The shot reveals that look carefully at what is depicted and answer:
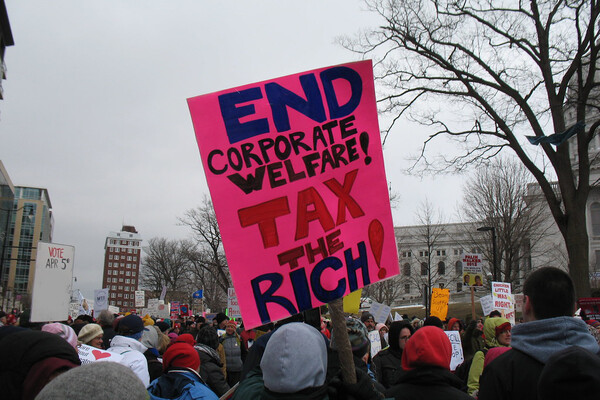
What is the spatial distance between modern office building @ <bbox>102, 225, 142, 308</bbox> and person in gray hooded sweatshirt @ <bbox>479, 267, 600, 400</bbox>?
179061 millimetres

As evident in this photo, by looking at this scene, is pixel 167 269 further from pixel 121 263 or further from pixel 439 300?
pixel 121 263

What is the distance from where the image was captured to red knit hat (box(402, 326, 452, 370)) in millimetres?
3109

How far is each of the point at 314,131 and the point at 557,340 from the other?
1847 mm

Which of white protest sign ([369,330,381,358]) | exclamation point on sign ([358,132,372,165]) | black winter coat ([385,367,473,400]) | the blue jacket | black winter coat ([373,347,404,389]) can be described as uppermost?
exclamation point on sign ([358,132,372,165])

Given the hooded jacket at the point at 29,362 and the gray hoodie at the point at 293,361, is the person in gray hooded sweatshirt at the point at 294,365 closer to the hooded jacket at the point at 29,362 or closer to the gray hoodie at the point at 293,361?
the gray hoodie at the point at 293,361

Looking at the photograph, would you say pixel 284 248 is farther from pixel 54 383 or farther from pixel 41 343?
pixel 54 383

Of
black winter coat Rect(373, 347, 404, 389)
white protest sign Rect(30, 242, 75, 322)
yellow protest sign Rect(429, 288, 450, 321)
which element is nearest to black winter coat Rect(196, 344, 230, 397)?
black winter coat Rect(373, 347, 404, 389)

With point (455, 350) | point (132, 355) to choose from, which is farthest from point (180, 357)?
point (455, 350)

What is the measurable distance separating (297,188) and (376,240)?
0.61 metres

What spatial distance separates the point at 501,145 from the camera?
18.5m

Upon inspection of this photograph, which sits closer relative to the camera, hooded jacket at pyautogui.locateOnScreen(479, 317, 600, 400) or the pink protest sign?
hooded jacket at pyautogui.locateOnScreen(479, 317, 600, 400)

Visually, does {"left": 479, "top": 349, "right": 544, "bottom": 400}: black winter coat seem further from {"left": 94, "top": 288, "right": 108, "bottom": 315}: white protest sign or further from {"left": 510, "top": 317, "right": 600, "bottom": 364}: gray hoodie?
{"left": 94, "top": 288, "right": 108, "bottom": 315}: white protest sign

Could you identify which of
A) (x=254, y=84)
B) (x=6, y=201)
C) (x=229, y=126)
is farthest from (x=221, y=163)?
(x=6, y=201)

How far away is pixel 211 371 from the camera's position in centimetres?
643
